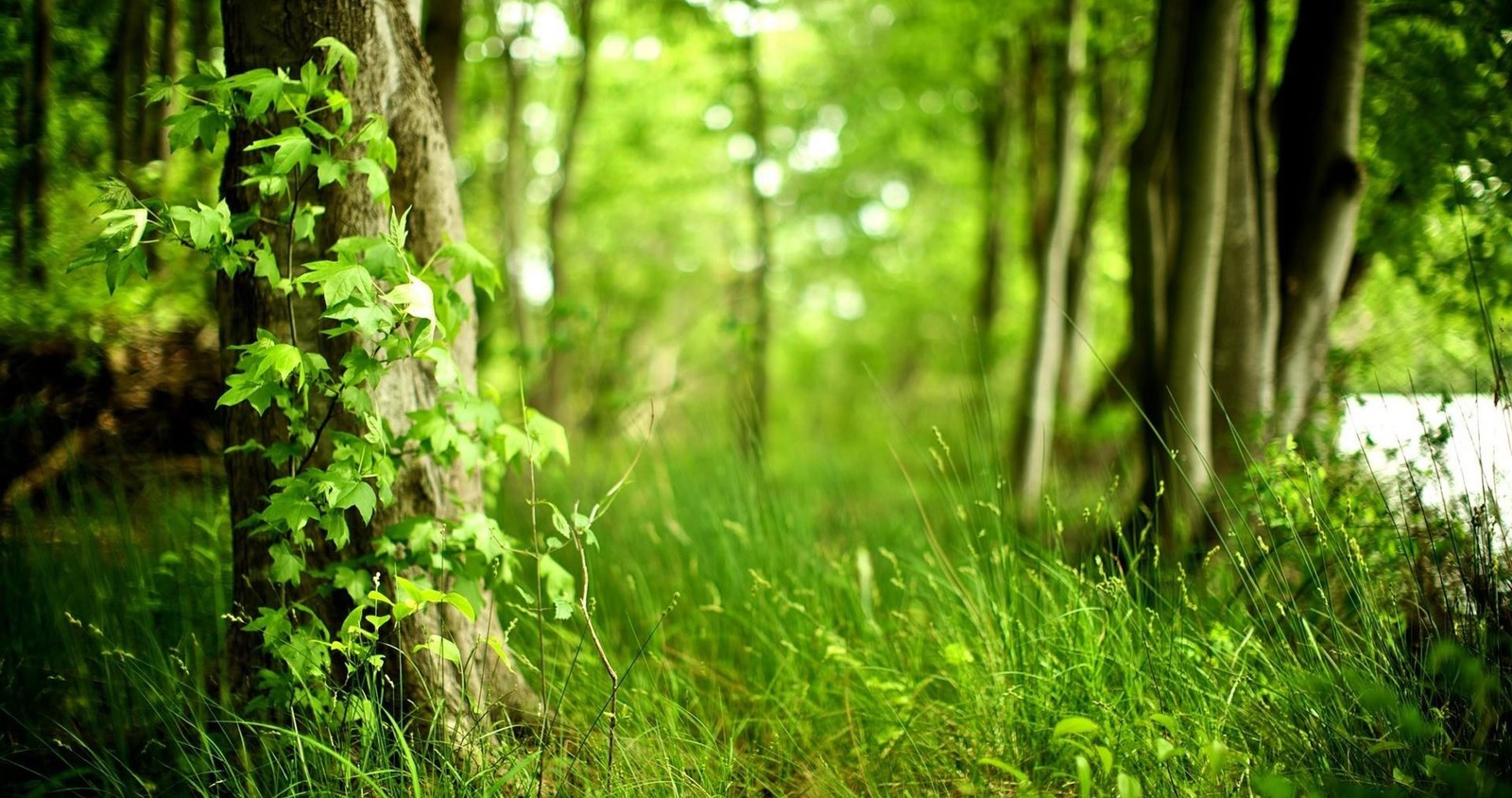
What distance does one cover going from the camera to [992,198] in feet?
24.3

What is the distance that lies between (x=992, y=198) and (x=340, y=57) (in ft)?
21.7

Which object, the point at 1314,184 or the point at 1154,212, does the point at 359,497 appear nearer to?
the point at 1314,184

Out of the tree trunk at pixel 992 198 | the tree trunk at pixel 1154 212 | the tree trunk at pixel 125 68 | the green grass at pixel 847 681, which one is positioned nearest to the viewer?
the green grass at pixel 847 681

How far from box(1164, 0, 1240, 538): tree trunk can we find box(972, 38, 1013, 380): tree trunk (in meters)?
4.07

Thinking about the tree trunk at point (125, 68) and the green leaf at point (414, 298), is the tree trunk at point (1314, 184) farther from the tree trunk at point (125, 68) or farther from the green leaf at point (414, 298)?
the tree trunk at point (125, 68)

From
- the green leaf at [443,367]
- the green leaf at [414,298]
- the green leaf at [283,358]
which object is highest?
the green leaf at [414,298]

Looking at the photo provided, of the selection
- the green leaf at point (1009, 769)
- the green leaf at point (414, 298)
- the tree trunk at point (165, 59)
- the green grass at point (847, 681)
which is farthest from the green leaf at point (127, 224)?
the tree trunk at point (165, 59)

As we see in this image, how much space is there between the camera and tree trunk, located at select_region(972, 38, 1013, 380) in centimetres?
710

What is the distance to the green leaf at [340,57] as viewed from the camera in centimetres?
160

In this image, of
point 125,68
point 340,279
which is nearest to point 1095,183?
point 340,279

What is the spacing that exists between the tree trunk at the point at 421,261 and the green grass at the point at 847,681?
5.4 inches

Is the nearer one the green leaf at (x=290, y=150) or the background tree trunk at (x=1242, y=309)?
the green leaf at (x=290, y=150)

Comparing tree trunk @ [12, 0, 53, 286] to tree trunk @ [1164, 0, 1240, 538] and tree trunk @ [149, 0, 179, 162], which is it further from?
tree trunk @ [1164, 0, 1240, 538]

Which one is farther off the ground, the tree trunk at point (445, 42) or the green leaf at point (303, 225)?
the tree trunk at point (445, 42)
